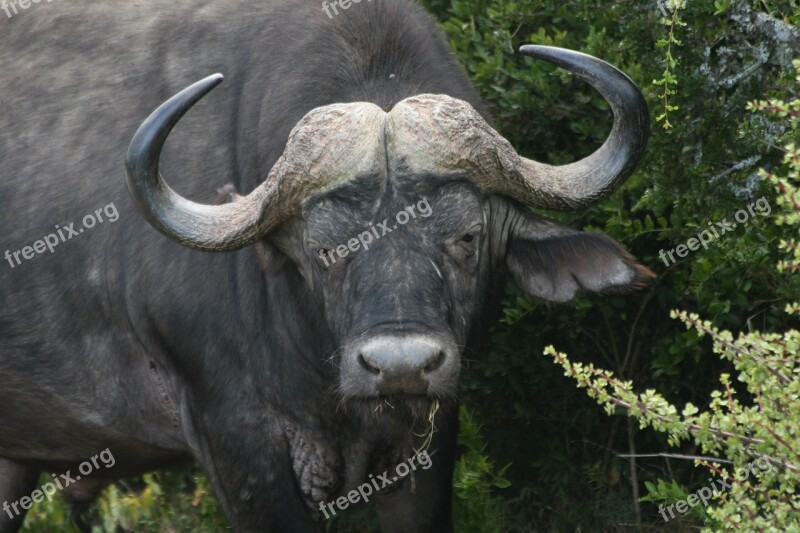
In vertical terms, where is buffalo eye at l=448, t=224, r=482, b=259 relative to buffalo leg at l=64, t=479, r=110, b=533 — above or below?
above

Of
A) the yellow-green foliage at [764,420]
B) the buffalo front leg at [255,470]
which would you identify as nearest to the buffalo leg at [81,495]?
the buffalo front leg at [255,470]

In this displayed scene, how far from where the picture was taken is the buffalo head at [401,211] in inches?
183

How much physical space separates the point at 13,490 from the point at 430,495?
2.47m

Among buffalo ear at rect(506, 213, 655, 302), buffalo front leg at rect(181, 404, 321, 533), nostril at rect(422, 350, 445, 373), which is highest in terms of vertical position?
nostril at rect(422, 350, 445, 373)

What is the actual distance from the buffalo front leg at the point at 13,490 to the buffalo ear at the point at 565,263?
3.05 meters

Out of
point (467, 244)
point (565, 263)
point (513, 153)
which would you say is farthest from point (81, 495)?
point (513, 153)

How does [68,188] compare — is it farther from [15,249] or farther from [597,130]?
[597,130]

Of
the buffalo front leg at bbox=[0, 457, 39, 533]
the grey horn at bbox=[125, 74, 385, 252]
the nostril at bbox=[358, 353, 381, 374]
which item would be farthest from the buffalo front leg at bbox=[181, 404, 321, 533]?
the buffalo front leg at bbox=[0, 457, 39, 533]

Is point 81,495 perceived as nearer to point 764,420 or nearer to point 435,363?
point 435,363

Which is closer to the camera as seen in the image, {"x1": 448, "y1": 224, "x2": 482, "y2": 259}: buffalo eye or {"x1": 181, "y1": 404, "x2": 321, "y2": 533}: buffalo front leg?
{"x1": 448, "y1": 224, "x2": 482, "y2": 259}: buffalo eye

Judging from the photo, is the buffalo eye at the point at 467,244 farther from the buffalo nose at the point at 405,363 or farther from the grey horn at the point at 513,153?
the buffalo nose at the point at 405,363

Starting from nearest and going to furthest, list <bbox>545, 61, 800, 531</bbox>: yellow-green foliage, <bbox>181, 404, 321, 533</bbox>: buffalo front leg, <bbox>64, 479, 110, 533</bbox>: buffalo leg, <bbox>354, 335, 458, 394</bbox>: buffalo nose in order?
<bbox>545, 61, 800, 531</bbox>: yellow-green foliage, <bbox>354, 335, 458, 394</bbox>: buffalo nose, <bbox>181, 404, 321, 533</bbox>: buffalo front leg, <bbox>64, 479, 110, 533</bbox>: buffalo leg

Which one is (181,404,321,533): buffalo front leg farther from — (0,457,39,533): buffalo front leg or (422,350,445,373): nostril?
(0,457,39,533): buffalo front leg

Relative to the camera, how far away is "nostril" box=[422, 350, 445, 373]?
455cm
